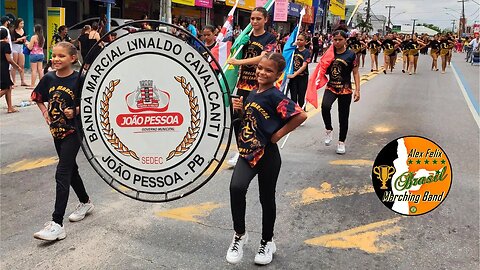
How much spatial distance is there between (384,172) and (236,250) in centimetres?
120

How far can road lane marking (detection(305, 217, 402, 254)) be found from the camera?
12.7 ft

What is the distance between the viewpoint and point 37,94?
3.94m

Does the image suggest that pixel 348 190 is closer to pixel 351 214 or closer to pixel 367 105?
pixel 351 214

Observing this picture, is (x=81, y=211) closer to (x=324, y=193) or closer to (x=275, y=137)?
(x=275, y=137)

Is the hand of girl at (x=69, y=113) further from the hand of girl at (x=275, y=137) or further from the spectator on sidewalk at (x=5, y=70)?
the spectator on sidewalk at (x=5, y=70)

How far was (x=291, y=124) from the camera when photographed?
3.32 m

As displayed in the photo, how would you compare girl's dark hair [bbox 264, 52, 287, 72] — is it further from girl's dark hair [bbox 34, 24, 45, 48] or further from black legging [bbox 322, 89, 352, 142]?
girl's dark hair [bbox 34, 24, 45, 48]

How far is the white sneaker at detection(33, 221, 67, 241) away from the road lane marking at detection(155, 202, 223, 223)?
0.88 m

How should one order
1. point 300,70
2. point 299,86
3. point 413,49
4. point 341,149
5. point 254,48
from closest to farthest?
point 254,48 → point 341,149 → point 300,70 → point 299,86 → point 413,49

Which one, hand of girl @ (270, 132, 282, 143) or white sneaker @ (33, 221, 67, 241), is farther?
white sneaker @ (33, 221, 67, 241)

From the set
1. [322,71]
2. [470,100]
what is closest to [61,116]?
[322,71]

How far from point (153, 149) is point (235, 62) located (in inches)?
86.1

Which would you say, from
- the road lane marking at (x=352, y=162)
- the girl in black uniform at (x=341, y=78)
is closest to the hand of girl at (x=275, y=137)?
the road lane marking at (x=352, y=162)

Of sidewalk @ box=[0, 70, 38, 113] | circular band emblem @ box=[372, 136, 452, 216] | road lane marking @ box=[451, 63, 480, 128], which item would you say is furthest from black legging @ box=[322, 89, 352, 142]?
sidewalk @ box=[0, 70, 38, 113]
